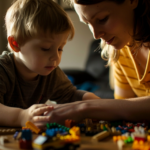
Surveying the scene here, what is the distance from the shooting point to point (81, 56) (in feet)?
12.0

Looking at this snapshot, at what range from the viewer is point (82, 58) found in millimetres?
3668

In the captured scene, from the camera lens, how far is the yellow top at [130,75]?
3.97 feet

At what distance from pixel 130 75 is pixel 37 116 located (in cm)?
75

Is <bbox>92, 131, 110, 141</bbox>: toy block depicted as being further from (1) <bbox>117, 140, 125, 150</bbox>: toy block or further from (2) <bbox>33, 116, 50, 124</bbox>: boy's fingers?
(2) <bbox>33, 116, 50, 124</bbox>: boy's fingers

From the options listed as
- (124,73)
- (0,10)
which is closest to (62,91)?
(124,73)

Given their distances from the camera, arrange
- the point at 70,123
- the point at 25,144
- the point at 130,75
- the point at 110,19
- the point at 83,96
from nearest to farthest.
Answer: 1. the point at 25,144
2. the point at 70,123
3. the point at 110,19
4. the point at 83,96
5. the point at 130,75

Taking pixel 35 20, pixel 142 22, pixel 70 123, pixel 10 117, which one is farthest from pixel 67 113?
pixel 142 22

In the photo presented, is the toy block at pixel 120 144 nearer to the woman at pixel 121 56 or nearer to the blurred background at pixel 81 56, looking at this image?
the woman at pixel 121 56

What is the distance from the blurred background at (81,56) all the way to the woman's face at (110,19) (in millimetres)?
1885

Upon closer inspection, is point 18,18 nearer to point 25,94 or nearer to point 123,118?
point 25,94

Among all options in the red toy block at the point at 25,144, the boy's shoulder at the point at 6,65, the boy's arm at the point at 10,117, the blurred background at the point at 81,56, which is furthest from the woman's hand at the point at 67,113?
the blurred background at the point at 81,56

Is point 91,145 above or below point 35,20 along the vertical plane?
below

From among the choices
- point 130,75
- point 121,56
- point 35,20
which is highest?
point 35,20

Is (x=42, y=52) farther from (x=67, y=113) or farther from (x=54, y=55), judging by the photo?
(x=67, y=113)
